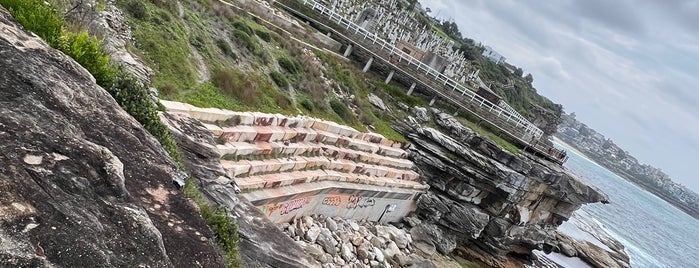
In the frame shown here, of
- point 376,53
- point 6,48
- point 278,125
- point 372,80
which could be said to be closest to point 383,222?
point 278,125

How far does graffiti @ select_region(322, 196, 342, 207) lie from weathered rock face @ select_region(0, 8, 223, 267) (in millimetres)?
13351

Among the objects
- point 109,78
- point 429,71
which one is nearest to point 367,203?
point 109,78

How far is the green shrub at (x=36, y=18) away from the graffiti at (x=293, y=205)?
1016 centimetres

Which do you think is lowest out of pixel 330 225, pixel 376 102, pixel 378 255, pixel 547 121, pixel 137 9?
pixel 378 255

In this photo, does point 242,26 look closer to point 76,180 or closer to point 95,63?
point 95,63

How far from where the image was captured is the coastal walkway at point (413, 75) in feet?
131

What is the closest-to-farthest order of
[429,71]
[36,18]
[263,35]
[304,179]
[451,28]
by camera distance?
[36,18]
[304,179]
[263,35]
[429,71]
[451,28]

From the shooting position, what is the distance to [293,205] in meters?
17.5

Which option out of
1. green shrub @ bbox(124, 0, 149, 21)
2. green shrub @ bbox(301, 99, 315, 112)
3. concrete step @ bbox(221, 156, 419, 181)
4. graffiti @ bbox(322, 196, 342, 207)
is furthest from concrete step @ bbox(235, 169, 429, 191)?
green shrub @ bbox(124, 0, 149, 21)

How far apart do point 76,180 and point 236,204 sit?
4.56 m

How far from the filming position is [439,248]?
27281 millimetres

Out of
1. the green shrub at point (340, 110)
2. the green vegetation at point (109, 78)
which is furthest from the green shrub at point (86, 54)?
the green shrub at point (340, 110)

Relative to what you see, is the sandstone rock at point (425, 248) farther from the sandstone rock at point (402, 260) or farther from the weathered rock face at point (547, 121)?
the weathered rock face at point (547, 121)

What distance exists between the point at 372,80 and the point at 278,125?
21.1 m
